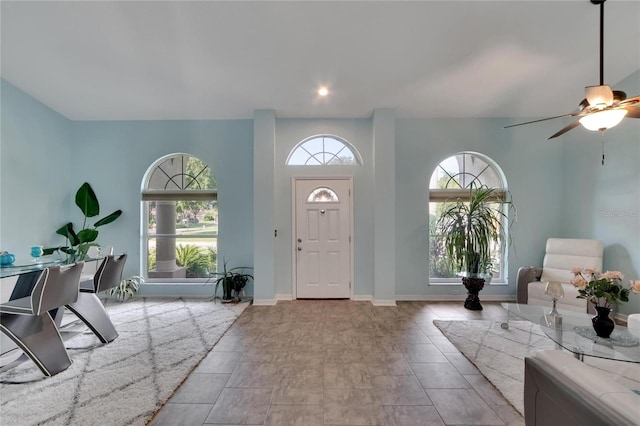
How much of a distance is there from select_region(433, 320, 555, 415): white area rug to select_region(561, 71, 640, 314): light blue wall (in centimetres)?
166

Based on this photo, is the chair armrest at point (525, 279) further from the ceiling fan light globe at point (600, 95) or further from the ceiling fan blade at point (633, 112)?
the ceiling fan light globe at point (600, 95)

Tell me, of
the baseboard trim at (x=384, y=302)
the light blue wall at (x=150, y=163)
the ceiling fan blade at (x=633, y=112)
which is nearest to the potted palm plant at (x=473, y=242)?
the baseboard trim at (x=384, y=302)

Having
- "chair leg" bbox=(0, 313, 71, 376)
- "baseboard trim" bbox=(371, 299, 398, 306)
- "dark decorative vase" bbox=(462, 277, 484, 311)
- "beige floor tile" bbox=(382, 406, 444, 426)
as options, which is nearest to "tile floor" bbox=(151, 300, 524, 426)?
"beige floor tile" bbox=(382, 406, 444, 426)

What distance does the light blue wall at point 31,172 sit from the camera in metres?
3.75

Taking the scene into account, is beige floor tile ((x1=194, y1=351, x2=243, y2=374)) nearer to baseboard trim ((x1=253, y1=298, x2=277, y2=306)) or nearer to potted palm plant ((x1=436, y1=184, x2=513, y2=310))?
baseboard trim ((x1=253, y1=298, x2=277, y2=306))

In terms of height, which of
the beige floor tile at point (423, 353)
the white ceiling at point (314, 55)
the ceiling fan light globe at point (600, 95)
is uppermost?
the white ceiling at point (314, 55)

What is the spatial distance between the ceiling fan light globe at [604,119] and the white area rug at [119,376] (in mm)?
4123

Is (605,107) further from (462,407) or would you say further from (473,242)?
(462,407)

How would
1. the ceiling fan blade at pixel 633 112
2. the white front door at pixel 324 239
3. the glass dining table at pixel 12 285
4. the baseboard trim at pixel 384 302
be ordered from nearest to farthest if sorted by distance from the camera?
1. the ceiling fan blade at pixel 633 112
2. the glass dining table at pixel 12 285
3. the baseboard trim at pixel 384 302
4. the white front door at pixel 324 239

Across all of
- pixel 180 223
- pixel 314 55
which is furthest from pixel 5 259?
pixel 314 55

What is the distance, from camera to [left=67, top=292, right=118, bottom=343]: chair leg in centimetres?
291

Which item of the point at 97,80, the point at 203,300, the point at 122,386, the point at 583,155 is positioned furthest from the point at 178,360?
the point at 583,155

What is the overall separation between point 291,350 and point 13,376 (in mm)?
2285

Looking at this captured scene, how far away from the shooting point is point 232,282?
4500 mm
